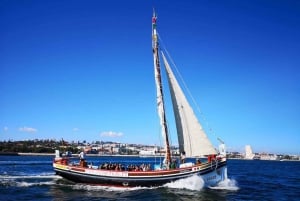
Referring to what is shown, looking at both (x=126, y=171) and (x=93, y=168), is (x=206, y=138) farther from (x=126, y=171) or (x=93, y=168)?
(x=93, y=168)

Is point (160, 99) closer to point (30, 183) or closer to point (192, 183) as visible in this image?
point (192, 183)

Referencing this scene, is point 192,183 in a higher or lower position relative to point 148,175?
lower

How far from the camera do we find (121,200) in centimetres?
3300

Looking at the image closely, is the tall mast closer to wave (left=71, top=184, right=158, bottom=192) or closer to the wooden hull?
the wooden hull

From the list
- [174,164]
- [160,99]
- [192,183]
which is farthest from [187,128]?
[192,183]

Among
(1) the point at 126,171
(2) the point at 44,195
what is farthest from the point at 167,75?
(2) the point at 44,195

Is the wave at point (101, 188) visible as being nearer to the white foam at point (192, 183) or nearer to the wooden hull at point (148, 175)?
the wooden hull at point (148, 175)

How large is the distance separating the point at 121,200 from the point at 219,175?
1170cm

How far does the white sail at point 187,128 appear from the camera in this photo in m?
38.9

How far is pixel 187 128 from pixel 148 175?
602 centimetres

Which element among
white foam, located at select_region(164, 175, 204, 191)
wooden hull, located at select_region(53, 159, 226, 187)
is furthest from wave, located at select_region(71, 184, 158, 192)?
white foam, located at select_region(164, 175, 204, 191)

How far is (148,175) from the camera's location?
128 feet

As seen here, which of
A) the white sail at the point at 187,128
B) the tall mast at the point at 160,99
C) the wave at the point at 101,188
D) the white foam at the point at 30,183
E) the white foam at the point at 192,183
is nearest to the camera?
the white foam at the point at 192,183

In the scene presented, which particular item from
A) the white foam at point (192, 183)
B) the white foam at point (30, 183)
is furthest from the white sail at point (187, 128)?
the white foam at point (30, 183)
